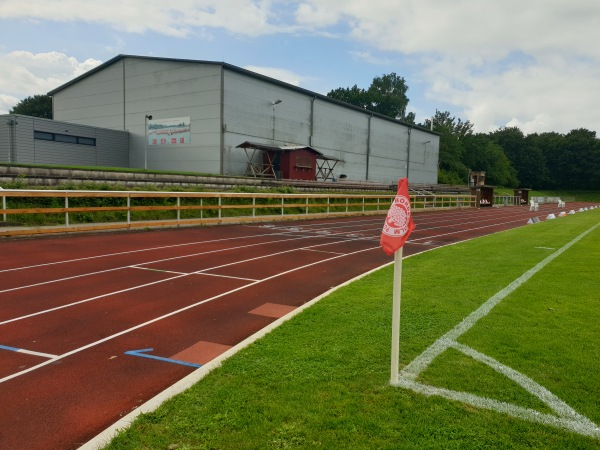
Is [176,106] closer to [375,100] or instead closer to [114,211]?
[114,211]

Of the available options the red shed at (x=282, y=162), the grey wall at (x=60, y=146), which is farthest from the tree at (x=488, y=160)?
the grey wall at (x=60, y=146)

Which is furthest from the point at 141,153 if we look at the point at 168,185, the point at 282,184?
the point at 168,185

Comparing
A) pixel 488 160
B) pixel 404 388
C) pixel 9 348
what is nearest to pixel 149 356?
pixel 9 348

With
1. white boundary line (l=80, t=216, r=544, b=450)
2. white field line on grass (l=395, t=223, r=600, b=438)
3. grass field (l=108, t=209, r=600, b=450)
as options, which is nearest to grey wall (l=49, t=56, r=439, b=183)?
grass field (l=108, t=209, r=600, b=450)

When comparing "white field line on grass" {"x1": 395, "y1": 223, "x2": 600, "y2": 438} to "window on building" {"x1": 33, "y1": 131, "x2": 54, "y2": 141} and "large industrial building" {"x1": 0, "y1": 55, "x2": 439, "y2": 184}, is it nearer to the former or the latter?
"large industrial building" {"x1": 0, "y1": 55, "x2": 439, "y2": 184}

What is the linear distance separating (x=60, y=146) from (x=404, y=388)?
39346 mm

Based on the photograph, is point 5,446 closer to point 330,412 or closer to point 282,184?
point 330,412

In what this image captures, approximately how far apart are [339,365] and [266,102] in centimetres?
3897

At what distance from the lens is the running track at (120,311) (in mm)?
3955

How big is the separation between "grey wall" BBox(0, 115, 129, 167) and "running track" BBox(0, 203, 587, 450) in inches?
1000

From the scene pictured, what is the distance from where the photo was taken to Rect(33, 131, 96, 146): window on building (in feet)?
116

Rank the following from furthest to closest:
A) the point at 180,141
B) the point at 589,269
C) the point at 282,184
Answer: the point at 180,141 → the point at 282,184 → the point at 589,269

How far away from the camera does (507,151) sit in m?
115

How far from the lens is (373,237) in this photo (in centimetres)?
1727
